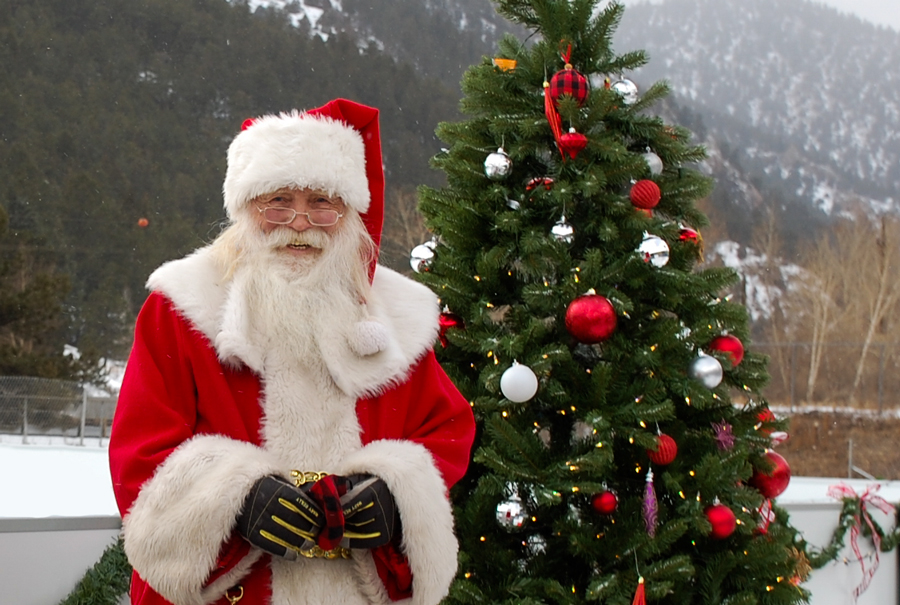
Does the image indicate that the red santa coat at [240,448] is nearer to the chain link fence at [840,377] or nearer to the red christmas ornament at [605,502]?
the red christmas ornament at [605,502]

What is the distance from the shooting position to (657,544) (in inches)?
102

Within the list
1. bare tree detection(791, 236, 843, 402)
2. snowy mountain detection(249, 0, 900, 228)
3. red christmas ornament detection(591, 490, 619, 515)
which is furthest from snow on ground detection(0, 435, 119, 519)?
snowy mountain detection(249, 0, 900, 228)

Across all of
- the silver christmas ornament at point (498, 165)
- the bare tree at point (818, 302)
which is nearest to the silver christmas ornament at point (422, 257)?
the silver christmas ornament at point (498, 165)

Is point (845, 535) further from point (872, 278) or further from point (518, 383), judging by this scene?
point (872, 278)

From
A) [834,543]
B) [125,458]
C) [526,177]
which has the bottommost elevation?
[834,543]

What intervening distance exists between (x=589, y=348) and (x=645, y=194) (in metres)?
0.55

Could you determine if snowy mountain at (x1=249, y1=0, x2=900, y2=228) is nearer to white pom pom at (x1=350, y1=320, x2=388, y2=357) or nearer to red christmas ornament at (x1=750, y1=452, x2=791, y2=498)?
red christmas ornament at (x1=750, y1=452, x2=791, y2=498)

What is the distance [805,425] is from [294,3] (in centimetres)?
3653

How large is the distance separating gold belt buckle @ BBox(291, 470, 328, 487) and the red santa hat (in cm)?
58

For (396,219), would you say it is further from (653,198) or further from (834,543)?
(653,198)

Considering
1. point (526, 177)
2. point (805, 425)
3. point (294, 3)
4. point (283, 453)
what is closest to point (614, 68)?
point (526, 177)

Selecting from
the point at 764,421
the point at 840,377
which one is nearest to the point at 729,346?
the point at 764,421

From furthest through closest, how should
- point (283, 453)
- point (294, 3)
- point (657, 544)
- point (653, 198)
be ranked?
point (294, 3) → point (653, 198) → point (657, 544) → point (283, 453)

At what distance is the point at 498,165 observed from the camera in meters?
2.87
